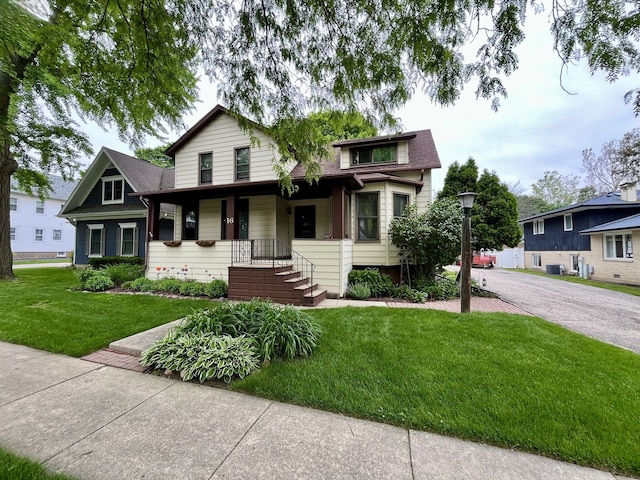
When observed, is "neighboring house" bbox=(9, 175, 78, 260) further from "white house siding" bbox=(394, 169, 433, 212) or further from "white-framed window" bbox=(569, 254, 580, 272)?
"white-framed window" bbox=(569, 254, 580, 272)

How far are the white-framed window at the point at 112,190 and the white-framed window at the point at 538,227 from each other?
2855 cm

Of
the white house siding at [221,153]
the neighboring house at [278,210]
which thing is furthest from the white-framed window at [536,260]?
the white house siding at [221,153]

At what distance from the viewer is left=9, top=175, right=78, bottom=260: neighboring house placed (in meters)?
24.5

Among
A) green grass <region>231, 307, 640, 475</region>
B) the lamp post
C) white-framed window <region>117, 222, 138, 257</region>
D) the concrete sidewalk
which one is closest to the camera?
the concrete sidewalk

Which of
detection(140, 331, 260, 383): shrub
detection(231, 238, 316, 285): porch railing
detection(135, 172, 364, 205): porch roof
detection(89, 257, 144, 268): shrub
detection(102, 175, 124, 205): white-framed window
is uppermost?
detection(102, 175, 124, 205): white-framed window

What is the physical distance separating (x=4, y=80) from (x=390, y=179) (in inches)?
346

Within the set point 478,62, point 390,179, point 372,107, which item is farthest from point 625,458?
point 390,179

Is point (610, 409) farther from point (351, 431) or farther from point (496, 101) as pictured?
point (496, 101)

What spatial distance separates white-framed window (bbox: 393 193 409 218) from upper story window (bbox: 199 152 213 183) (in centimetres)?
745

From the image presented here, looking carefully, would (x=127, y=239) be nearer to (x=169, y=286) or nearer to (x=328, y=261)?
(x=169, y=286)

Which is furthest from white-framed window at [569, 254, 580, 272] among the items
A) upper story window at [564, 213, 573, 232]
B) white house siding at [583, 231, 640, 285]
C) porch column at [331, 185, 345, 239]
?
porch column at [331, 185, 345, 239]

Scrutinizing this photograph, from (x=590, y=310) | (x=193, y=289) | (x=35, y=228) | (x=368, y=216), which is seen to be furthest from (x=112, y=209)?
(x=590, y=310)

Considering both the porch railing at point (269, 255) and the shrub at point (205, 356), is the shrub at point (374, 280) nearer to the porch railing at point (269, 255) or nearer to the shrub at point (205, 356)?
the porch railing at point (269, 255)

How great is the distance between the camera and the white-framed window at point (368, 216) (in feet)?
31.0
